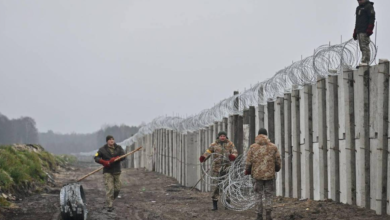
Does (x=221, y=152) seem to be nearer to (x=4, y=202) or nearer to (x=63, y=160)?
(x=4, y=202)

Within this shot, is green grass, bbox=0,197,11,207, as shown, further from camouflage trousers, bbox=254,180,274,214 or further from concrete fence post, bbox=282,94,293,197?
concrete fence post, bbox=282,94,293,197

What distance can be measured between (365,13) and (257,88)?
447 cm

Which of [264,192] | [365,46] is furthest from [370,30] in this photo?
[264,192]

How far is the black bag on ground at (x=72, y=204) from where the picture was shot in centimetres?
1100

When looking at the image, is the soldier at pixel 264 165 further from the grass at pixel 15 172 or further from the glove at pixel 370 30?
the grass at pixel 15 172

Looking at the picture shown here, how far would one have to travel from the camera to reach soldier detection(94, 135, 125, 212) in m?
13.6

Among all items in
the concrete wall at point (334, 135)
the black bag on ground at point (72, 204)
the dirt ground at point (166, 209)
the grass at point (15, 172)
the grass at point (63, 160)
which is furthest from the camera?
the grass at point (63, 160)

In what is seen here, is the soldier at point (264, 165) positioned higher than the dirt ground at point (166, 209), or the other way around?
the soldier at point (264, 165)

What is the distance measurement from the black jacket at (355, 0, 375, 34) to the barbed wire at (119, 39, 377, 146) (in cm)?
28

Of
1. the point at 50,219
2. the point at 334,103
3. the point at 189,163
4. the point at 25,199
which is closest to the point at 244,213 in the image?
the point at 334,103

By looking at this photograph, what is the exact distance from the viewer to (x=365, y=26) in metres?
10.5

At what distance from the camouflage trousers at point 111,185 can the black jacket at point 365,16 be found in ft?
20.6

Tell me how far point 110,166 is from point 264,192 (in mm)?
4323

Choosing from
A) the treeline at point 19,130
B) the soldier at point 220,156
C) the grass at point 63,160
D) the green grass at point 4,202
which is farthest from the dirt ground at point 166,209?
the treeline at point 19,130
